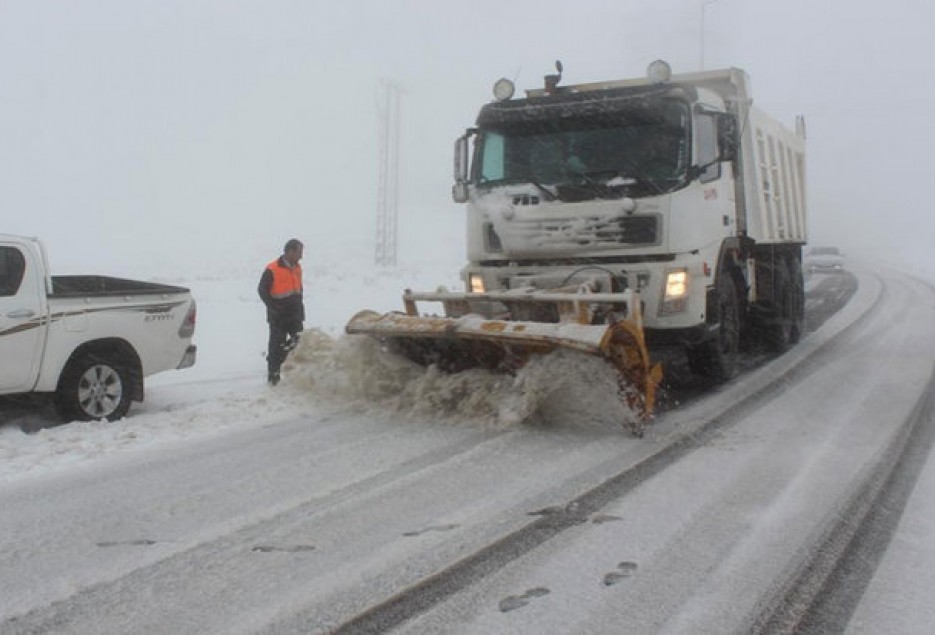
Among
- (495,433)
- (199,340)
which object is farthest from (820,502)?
(199,340)

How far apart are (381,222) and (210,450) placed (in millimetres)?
32338

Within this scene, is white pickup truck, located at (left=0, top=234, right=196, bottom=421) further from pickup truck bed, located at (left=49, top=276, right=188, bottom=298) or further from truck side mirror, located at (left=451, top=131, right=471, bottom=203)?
truck side mirror, located at (left=451, top=131, right=471, bottom=203)

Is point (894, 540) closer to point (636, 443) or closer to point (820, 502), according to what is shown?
point (820, 502)

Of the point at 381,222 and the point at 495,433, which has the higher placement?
the point at 381,222

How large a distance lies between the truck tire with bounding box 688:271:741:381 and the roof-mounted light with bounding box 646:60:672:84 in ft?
6.03

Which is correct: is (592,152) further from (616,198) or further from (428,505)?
(428,505)

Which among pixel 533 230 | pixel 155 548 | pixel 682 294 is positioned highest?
pixel 533 230

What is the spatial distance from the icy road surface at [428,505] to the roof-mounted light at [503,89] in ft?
8.84

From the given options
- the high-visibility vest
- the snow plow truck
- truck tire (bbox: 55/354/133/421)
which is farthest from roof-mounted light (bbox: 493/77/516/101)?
truck tire (bbox: 55/354/133/421)

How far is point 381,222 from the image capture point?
37.8 metres

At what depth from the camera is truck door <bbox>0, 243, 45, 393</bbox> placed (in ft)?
20.8

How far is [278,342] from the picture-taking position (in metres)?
8.82

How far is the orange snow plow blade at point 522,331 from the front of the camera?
5871 millimetres

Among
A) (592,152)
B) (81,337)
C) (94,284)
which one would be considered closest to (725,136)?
(592,152)
